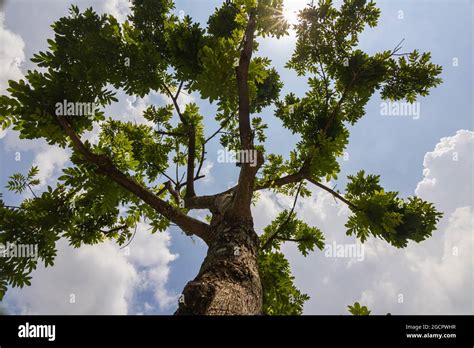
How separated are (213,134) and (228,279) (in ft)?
17.3

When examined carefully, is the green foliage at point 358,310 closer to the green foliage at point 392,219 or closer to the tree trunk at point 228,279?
the tree trunk at point 228,279

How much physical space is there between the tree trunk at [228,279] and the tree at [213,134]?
0.02 meters

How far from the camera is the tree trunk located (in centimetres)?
280

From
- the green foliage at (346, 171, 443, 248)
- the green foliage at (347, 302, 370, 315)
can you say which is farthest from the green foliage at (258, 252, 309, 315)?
the green foliage at (347, 302, 370, 315)

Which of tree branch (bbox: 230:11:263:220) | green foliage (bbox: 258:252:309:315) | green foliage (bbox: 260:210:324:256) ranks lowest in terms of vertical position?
green foliage (bbox: 258:252:309:315)

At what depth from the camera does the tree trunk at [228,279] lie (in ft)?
9.18

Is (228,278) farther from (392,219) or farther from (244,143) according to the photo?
(392,219)

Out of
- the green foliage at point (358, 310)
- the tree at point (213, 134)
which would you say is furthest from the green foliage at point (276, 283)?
the green foliage at point (358, 310)

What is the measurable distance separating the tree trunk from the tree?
0.05 feet

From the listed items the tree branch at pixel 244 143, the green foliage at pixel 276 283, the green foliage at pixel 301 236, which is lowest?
the green foliage at pixel 276 283

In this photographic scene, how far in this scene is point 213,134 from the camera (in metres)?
7.96

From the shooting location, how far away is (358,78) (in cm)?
630

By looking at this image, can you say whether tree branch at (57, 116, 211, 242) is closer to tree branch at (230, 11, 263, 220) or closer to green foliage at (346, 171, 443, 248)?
tree branch at (230, 11, 263, 220)
